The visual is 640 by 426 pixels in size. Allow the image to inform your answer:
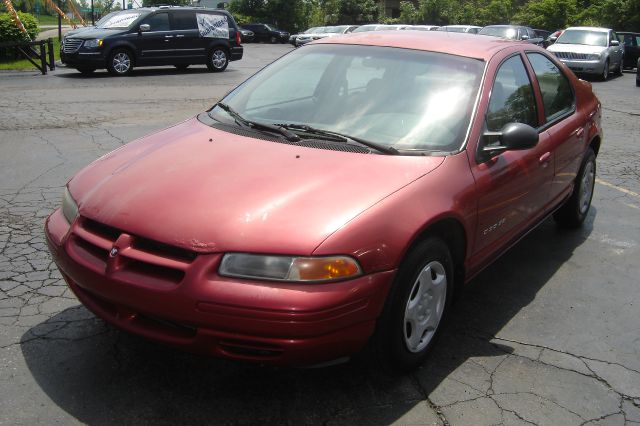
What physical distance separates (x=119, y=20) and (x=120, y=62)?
1.28 m

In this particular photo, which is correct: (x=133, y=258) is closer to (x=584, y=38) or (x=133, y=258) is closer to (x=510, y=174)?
(x=510, y=174)

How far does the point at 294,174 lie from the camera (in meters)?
3.13

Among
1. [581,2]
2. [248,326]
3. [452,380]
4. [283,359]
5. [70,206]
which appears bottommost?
[452,380]

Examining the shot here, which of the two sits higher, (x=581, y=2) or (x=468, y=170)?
(x=581, y=2)

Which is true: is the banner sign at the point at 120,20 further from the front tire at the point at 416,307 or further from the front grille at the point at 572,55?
the front tire at the point at 416,307

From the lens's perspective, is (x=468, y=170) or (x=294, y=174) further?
(x=468, y=170)

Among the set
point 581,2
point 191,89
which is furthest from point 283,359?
point 581,2

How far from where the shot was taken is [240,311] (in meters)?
2.58

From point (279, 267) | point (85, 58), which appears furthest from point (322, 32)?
point (279, 267)

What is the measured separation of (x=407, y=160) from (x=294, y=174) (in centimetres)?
61

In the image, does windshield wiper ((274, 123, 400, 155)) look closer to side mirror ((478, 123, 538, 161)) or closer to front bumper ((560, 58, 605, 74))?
side mirror ((478, 123, 538, 161))

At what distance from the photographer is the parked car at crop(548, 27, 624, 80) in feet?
64.8

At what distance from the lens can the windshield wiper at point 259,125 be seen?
357cm

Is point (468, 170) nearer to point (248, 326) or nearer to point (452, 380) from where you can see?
point (452, 380)
